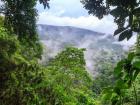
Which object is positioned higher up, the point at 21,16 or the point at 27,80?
the point at 21,16

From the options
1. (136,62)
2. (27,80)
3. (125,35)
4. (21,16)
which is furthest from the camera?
(27,80)

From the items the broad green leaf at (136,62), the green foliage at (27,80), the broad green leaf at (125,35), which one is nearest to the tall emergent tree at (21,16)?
the broad green leaf at (125,35)

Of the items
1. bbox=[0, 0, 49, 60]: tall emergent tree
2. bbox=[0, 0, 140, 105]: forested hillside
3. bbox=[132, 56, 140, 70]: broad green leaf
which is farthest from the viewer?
bbox=[0, 0, 140, 105]: forested hillside

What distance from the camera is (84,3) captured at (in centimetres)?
294

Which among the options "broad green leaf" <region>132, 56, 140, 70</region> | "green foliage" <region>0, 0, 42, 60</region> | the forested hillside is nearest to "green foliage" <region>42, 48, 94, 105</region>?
the forested hillside

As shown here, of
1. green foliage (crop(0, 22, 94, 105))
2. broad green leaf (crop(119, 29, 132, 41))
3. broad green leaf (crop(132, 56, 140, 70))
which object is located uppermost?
broad green leaf (crop(119, 29, 132, 41))

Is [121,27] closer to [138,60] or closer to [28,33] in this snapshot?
[138,60]

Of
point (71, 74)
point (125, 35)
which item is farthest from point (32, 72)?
point (125, 35)

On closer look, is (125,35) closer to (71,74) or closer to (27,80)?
(27,80)

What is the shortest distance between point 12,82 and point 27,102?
27.1 inches

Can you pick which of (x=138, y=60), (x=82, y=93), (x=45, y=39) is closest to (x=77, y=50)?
(x=82, y=93)

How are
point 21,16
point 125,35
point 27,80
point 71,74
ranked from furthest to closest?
point 71,74, point 27,80, point 21,16, point 125,35

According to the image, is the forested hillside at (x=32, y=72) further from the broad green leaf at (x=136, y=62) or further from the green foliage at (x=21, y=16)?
the broad green leaf at (x=136, y=62)

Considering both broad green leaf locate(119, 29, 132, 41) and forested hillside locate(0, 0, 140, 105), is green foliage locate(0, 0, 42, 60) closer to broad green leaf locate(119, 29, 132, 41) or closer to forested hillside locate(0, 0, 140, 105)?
forested hillside locate(0, 0, 140, 105)
